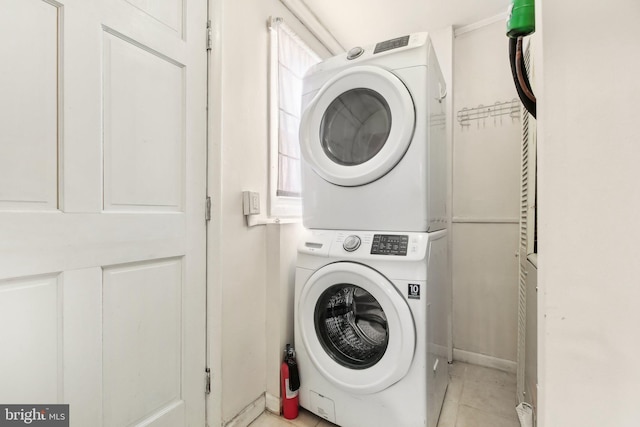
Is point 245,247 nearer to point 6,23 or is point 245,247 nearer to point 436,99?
point 6,23

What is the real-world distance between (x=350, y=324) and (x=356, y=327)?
0.11ft

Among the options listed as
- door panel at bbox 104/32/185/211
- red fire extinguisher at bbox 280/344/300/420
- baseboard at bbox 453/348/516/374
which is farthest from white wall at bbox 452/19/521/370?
door panel at bbox 104/32/185/211

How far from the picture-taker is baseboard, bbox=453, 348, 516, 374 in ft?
6.19

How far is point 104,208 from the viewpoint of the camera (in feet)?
3.01

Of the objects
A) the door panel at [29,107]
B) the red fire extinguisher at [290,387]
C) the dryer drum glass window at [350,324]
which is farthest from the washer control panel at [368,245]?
the door panel at [29,107]

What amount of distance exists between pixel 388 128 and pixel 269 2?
3.32ft

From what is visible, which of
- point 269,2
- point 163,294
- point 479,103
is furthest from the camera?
point 479,103

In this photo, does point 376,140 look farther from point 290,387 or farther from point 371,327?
point 290,387

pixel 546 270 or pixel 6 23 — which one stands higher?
pixel 6 23

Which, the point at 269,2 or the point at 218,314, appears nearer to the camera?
the point at 218,314

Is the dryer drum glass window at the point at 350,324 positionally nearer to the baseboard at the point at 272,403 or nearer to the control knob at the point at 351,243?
the control knob at the point at 351,243

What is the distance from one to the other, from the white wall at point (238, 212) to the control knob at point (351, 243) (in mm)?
376

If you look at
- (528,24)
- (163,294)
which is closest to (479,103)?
(528,24)

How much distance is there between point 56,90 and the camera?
2.67ft
